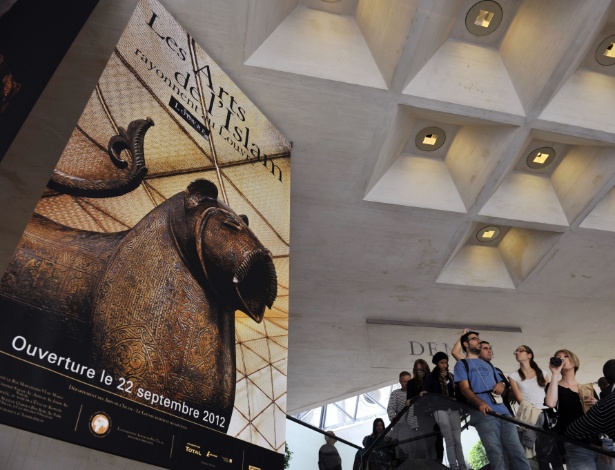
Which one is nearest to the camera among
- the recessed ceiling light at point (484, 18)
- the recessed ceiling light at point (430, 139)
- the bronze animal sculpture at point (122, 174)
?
the bronze animal sculpture at point (122, 174)

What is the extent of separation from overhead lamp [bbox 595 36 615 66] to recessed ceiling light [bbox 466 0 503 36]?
5.09 ft

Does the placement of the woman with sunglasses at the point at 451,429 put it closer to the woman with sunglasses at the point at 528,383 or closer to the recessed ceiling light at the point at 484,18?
the woman with sunglasses at the point at 528,383

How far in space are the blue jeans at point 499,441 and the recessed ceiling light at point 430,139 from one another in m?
5.26

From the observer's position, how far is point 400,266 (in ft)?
32.8

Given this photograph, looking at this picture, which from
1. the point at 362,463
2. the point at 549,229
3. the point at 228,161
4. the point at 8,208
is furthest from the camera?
the point at 549,229

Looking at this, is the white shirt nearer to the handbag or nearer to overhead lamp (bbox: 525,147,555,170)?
the handbag

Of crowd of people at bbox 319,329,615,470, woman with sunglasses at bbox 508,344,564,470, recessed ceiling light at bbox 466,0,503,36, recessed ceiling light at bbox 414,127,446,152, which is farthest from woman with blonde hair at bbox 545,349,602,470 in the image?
recessed ceiling light at bbox 466,0,503,36

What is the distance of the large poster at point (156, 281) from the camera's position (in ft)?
11.3

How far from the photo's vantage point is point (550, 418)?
4.94m

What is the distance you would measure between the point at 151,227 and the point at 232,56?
122 inches

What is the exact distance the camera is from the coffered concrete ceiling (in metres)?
6.62

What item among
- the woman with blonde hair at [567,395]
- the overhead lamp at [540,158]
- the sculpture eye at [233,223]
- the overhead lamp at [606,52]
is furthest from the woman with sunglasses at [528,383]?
the overhead lamp at [606,52]

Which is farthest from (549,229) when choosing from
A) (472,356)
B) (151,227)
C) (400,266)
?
(151,227)

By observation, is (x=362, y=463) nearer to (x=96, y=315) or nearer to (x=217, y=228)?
(x=217, y=228)
